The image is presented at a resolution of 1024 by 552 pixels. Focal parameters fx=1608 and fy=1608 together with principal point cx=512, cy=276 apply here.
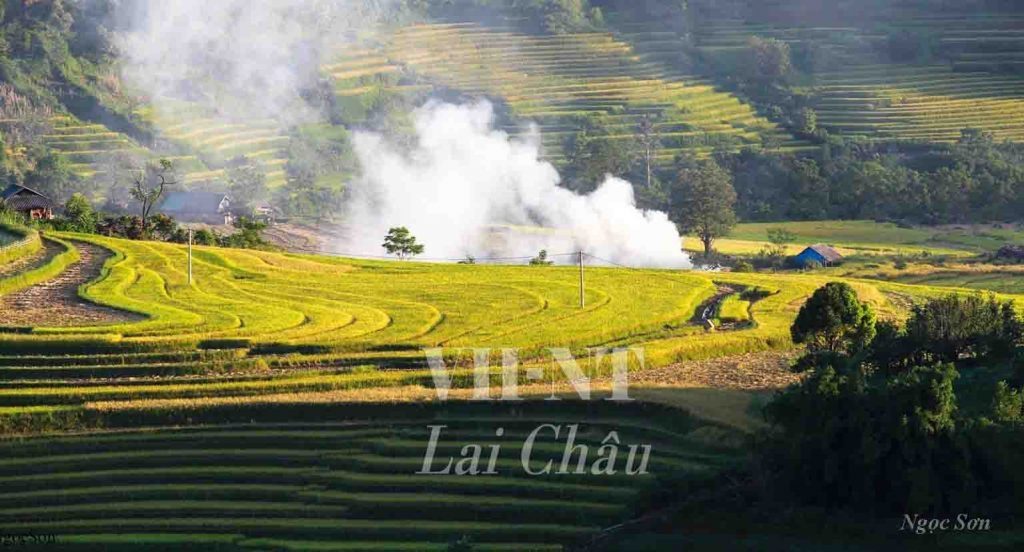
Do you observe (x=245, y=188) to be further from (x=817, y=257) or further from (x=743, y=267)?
(x=817, y=257)

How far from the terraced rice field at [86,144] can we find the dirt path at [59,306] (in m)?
39.1

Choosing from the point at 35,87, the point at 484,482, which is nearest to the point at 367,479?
the point at 484,482

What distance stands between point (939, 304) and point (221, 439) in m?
17.4

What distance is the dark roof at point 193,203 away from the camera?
82.9m

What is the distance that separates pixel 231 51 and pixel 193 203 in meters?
26.0

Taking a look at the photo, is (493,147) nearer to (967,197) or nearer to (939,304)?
(967,197)

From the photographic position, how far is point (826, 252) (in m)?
67.6

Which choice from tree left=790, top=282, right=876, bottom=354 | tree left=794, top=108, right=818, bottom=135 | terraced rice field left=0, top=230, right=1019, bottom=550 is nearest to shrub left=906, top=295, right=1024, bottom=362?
tree left=790, top=282, right=876, bottom=354

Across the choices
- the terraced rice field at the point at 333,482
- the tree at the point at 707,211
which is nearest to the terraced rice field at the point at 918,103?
the tree at the point at 707,211

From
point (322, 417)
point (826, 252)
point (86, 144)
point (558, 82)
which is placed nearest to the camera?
point (322, 417)

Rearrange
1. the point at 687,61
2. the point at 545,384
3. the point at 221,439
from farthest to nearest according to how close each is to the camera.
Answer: the point at 687,61
the point at 545,384
the point at 221,439

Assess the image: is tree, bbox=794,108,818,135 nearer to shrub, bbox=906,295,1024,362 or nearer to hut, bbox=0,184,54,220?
hut, bbox=0,184,54,220

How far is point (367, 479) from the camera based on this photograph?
3027 cm

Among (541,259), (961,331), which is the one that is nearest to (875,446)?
(961,331)
